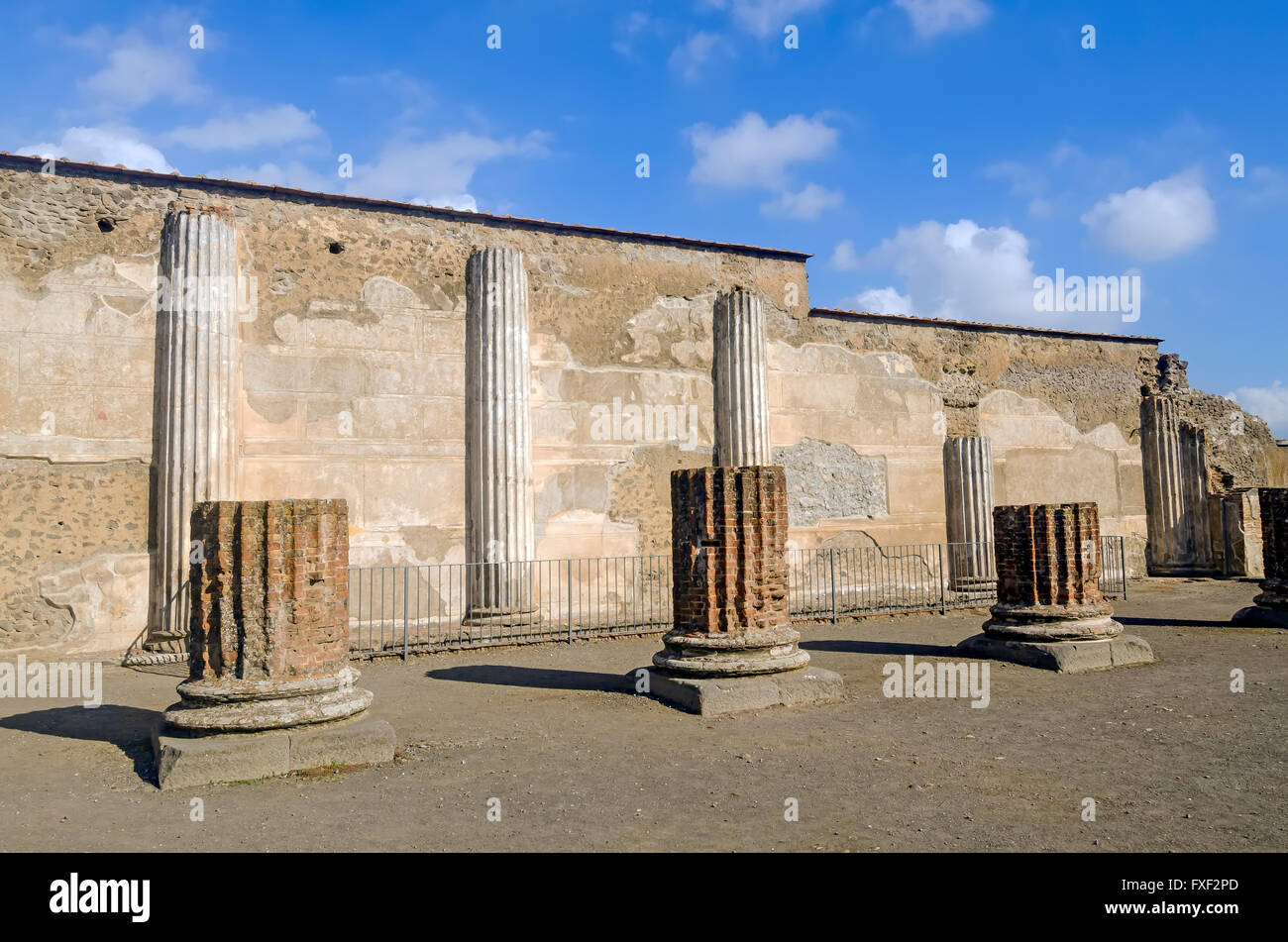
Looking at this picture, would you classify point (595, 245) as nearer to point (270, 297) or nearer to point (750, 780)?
point (270, 297)

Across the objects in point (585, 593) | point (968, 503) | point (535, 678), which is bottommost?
point (535, 678)

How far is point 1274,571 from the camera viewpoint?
A: 1038cm

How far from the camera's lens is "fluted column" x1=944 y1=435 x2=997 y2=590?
14.4 metres

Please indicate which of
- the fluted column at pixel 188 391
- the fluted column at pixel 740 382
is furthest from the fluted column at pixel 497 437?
the fluted column at pixel 740 382

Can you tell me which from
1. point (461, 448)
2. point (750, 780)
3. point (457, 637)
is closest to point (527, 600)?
point (457, 637)

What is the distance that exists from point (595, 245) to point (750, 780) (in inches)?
377

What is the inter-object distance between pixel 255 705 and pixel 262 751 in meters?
0.34

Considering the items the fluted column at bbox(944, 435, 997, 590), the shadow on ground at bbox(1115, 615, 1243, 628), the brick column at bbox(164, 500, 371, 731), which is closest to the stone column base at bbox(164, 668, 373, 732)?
the brick column at bbox(164, 500, 371, 731)

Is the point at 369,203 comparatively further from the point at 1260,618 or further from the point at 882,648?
the point at 1260,618

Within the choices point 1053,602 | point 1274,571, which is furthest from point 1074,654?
point 1274,571

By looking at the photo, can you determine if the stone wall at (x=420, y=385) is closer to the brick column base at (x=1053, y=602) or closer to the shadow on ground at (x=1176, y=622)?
the shadow on ground at (x=1176, y=622)

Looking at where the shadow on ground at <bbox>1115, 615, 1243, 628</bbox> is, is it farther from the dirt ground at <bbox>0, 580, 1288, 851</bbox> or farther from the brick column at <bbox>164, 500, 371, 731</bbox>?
the brick column at <bbox>164, 500, 371, 731</bbox>

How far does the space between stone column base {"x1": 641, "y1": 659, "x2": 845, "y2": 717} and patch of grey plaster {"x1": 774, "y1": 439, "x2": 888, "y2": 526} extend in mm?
6739

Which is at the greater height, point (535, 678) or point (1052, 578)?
point (1052, 578)
